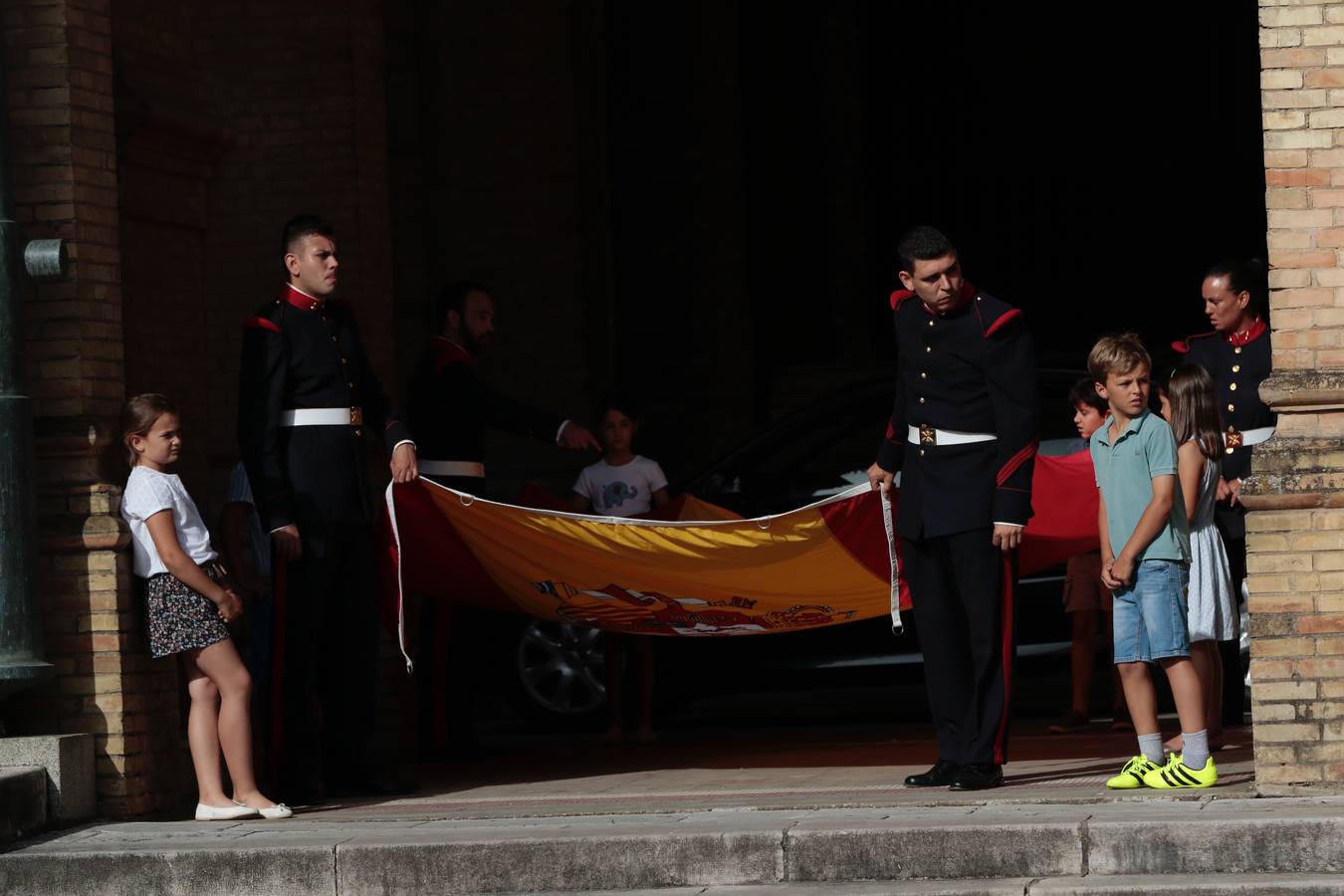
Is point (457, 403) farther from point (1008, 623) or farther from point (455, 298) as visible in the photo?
point (1008, 623)

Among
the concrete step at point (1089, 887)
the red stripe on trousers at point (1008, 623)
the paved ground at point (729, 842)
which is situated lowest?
the concrete step at point (1089, 887)

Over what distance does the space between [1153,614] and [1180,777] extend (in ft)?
1.89

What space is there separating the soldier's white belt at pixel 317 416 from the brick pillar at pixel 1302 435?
3520 millimetres

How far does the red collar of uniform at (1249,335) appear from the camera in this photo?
31.9ft

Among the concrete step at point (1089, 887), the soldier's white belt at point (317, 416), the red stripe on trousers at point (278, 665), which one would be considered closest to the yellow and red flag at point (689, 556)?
the soldier's white belt at point (317, 416)

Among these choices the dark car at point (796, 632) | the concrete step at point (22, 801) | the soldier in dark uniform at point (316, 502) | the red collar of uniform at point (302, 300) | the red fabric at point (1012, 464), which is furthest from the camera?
the dark car at point (796, 632)

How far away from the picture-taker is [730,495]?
11.6 m

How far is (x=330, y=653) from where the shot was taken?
945cm

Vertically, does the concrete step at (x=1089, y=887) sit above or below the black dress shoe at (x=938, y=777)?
below

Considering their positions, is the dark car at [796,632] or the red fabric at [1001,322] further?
the dark car at [796,632]

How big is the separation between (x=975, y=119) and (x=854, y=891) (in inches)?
478

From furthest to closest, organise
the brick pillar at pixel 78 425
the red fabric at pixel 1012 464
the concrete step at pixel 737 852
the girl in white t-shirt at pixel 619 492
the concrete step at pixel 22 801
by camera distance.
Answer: the girl in white t-shirt at pixel 619 492, the brick pillar at pixel 78 425, the red fabric at pixel 1012 464, the concrete step at pixel 22 801, the concrete step at pixel 737 852

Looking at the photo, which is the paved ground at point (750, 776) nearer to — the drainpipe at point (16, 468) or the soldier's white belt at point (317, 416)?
the drainpipe at point (16, 468)

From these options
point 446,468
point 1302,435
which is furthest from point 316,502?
point 1302,435
